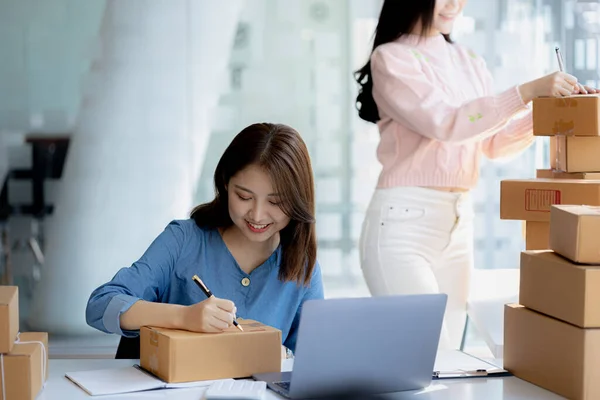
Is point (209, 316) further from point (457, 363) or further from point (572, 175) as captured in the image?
point (572, 175)

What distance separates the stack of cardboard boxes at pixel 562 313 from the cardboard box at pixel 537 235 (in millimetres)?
468

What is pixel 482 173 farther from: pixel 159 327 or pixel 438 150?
pixel 159 327

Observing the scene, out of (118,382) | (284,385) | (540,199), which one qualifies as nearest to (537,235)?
(540,199)

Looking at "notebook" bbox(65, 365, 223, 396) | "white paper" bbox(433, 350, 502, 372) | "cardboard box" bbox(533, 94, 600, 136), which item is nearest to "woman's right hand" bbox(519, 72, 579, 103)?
"cardboard box" bbox(533, 94, 600, 136)

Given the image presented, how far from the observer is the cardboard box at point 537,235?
7.82 feet

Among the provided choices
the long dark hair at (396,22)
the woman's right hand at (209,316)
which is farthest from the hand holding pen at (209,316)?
the long dark hair at (396,22)

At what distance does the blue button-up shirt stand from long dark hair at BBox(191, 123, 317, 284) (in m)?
0.03

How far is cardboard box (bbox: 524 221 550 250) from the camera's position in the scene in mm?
2385

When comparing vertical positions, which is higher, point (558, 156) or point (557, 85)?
point (557, 85)

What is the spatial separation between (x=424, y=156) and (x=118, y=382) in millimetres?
1311

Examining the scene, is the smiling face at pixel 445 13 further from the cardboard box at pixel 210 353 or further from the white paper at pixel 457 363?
the cardboard box at pixel 210 353

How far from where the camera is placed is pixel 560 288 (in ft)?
5.84

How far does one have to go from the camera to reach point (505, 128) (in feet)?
9.48

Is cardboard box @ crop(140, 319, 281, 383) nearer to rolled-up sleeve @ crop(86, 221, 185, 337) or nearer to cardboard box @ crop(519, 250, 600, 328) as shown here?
rolled-up sleeve @ crop(86, 221, 185, 337)
